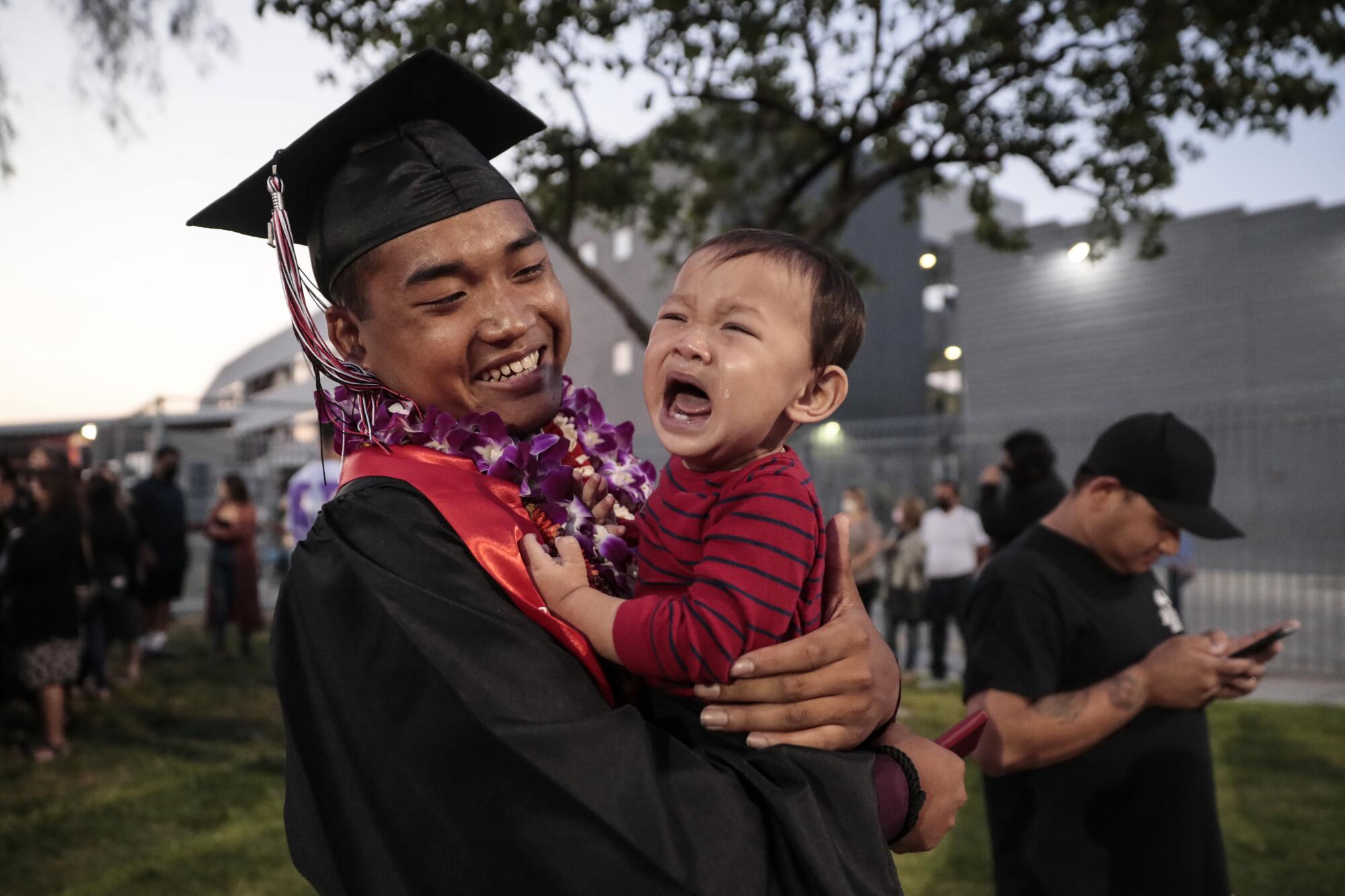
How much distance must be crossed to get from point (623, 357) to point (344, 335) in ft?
78.8

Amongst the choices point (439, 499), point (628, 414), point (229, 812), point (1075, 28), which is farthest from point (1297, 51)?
point (628, 414)

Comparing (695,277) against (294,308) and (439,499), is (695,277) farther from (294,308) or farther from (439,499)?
(294,308)

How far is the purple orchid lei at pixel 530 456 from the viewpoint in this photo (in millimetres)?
1673

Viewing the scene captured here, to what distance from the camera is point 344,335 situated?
188cm

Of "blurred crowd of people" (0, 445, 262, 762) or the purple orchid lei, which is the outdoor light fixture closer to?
"blurred crowd of people" (0, 445, 262, 762)

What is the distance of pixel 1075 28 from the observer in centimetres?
842

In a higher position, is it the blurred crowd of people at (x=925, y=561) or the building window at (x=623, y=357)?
the building window at (x=623, y=357)

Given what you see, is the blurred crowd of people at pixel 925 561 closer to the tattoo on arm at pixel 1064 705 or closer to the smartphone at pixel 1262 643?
the smartphone at pixel 1262 643

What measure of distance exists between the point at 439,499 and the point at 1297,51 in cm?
911

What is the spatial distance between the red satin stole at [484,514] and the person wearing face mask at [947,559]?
876 cm

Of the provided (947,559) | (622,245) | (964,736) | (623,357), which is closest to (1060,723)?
(964,736)

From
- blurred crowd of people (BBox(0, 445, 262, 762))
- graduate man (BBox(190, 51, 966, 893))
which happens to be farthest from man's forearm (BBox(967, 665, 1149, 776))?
blurred crowd of people (BBox(0, 445, 262, 762))

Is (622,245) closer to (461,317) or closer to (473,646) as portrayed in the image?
(461,317)

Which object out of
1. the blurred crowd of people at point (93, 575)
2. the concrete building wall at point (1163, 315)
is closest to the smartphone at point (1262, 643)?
the blurred crowd of people at point (93, 575)
